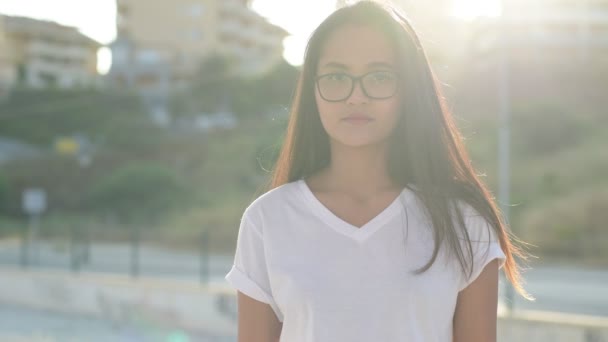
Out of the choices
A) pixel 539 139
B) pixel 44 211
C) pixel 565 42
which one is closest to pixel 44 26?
pixel 44 211

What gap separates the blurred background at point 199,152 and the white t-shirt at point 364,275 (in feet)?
1.56

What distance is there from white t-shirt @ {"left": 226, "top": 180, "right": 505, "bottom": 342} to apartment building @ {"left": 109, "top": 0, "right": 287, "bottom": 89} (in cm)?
6604

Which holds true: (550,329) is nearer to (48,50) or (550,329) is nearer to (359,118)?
(359,118)

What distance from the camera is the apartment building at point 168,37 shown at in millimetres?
69000

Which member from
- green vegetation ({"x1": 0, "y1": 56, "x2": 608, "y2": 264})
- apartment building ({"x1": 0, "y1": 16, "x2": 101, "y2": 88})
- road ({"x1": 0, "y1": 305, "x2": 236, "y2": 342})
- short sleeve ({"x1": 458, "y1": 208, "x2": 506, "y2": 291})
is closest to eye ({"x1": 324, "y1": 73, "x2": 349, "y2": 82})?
short sleeve ({"x1": 458, "y1": 208, "x2": 506, "y2": 291})

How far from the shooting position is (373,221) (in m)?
1.78

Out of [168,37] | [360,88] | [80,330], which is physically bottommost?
[80,330]

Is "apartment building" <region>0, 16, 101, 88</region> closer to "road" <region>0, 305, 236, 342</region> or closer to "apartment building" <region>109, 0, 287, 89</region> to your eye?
"apartment building" <region>109, 0, 287, 89</region>

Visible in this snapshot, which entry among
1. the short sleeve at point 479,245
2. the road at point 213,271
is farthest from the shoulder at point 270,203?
the road at point 213,271

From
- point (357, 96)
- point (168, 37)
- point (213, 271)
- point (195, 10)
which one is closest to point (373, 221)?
point (357, 96)

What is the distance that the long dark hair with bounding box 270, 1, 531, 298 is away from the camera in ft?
5.83

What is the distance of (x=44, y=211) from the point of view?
4262 cm

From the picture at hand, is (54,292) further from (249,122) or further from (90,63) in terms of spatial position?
(90,63)

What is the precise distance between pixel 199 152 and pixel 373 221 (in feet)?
156
